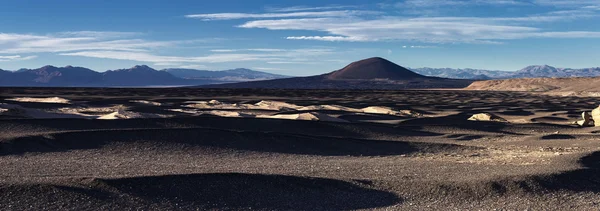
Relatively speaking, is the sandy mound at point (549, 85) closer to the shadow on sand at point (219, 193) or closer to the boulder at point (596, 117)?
the boulder at point (596, 117)

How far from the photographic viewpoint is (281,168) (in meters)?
12.9

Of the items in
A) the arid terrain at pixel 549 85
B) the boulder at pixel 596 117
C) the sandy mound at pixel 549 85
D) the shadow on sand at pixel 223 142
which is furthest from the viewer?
the sandy mound at pixel 549 85

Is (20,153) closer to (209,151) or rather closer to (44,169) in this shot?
(44,169)

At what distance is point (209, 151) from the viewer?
15.7 m

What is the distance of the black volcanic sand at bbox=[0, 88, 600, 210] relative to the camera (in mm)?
9367

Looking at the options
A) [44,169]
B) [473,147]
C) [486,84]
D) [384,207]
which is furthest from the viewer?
[486,84]

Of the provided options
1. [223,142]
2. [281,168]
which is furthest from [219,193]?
[223,142]

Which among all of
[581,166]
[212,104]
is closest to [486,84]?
[212,104]

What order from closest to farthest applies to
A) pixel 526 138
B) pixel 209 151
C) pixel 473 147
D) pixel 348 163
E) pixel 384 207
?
pixel 384 207
pixel 348 163
pixel 209 151
pixel 473 147
pixel 526 138

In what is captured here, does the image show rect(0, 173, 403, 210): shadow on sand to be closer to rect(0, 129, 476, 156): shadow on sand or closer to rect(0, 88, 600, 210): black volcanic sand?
rect(0, 88, 600, 210): black volcanic sand

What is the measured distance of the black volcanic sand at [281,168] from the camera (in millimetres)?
9367

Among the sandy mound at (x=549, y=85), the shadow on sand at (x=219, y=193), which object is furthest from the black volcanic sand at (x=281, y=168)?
the sandy mound at (x=549, y=85)

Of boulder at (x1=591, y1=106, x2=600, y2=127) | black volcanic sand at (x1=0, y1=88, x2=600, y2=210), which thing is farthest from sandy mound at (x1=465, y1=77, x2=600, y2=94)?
black volcanic sand at (x1=0, y1=88, x2=600, y2=210)

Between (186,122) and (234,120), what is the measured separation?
5.44 feet
